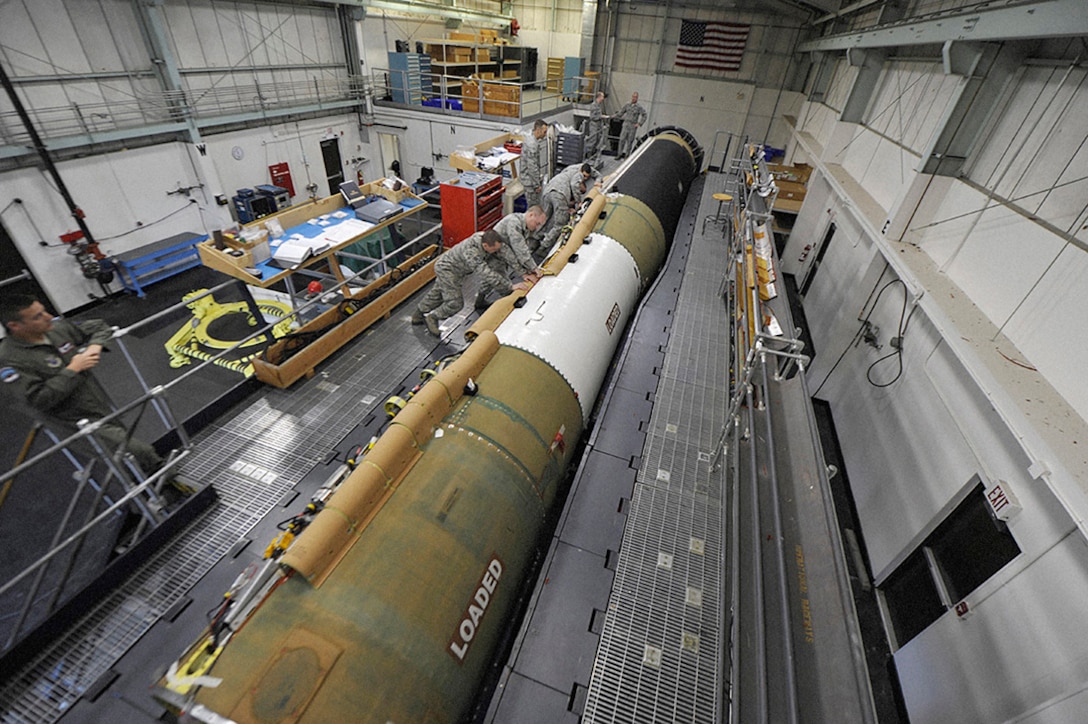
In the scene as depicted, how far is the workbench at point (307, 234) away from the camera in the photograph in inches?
235

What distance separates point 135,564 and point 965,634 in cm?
637

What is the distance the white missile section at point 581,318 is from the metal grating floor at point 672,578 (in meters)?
0.76

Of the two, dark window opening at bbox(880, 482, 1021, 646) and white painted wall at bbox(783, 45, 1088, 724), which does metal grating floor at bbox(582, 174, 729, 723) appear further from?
dark window opening at bbox(880, 482, 1021, 646)

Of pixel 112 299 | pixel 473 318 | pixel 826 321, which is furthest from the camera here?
pixel 112 299

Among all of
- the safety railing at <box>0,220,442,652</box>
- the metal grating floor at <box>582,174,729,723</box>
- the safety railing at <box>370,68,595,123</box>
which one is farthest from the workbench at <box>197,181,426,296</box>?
the safety railing at <box>370,68,595,123</box>

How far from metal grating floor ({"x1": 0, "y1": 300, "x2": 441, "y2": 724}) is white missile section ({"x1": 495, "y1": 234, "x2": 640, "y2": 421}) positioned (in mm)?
1965

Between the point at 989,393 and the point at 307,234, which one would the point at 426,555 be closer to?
the point at 989,393

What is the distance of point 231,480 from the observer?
160 inches

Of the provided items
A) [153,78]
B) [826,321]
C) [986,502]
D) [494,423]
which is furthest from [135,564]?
[153,78]

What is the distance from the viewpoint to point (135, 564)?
11.1 ft

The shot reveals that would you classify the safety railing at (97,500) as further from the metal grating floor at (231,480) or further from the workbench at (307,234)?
the workbench at (307,234)

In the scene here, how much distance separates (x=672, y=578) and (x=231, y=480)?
395cm

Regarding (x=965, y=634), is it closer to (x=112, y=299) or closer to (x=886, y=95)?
(x=886, y=95)

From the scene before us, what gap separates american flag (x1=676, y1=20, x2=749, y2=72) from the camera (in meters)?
15.7
